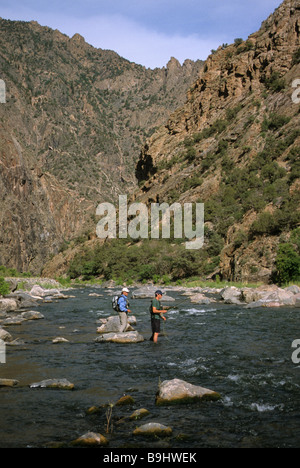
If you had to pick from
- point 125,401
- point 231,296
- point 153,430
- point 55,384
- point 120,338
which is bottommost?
point 231,296

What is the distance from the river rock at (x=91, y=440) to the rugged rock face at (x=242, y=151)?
2896 centimetres

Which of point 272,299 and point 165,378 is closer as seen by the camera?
point 165,378

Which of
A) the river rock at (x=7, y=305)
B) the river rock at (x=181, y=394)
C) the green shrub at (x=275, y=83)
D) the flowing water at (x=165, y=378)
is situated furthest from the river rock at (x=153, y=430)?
the green shrub at (x=275, y=83)

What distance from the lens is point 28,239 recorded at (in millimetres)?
99562

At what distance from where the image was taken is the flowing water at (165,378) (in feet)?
18.0

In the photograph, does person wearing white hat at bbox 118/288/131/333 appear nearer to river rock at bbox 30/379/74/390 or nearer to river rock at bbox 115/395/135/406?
river rock at bbox 30/379/74/390

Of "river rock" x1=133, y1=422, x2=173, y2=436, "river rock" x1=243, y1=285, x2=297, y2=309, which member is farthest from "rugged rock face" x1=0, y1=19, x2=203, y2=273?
"river rock" x1=133, y1=422, x2=173, y2=436

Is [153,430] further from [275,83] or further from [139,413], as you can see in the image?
[275,83]

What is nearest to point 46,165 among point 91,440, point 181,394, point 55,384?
point 55,384

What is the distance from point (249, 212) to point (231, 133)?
31.5m

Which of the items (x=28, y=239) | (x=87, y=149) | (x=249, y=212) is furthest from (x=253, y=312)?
(x=87, y=149)

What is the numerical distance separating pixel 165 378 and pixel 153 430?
2918 millimetres

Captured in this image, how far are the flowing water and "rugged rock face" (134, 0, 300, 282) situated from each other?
2158 centimetres

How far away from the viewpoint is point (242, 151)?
205ft
